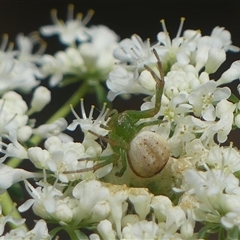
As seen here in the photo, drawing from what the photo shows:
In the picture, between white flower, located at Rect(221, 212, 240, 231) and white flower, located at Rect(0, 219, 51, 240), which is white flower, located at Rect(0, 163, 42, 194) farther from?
white flower, located at Rect(221, 212, 240, 231)

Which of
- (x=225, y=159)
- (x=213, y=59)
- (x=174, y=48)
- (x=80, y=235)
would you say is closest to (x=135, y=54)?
(x=174, y=48)

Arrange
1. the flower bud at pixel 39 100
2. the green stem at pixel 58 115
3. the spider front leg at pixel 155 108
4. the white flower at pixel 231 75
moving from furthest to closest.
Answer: the flower bud at pixel 39 100 → the green stem at pixel 58 115 → the white flower at pixel 231 75 → the spider front leg at pixel 155 108

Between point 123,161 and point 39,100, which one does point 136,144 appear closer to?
point 123,161

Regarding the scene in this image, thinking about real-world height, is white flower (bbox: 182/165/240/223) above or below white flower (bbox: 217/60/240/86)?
below

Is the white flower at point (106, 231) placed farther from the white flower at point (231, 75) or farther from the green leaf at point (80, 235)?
the white flower at point (231, 75)

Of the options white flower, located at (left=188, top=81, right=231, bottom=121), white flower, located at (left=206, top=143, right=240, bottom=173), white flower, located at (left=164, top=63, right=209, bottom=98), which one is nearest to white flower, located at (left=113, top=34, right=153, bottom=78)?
white flower, located at (left=164, top=63, right=209, bottom=98)

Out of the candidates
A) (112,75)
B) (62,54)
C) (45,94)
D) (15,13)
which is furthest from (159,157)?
(15,13)

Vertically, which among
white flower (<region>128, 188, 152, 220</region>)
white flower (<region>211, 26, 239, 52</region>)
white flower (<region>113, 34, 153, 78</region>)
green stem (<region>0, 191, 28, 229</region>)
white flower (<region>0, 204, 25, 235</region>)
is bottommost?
green stem (<region>0, 191, 28, 229</region>)

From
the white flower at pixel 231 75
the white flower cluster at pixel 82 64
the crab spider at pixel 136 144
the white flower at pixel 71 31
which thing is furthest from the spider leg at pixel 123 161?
the white flower at pixel 71 31
